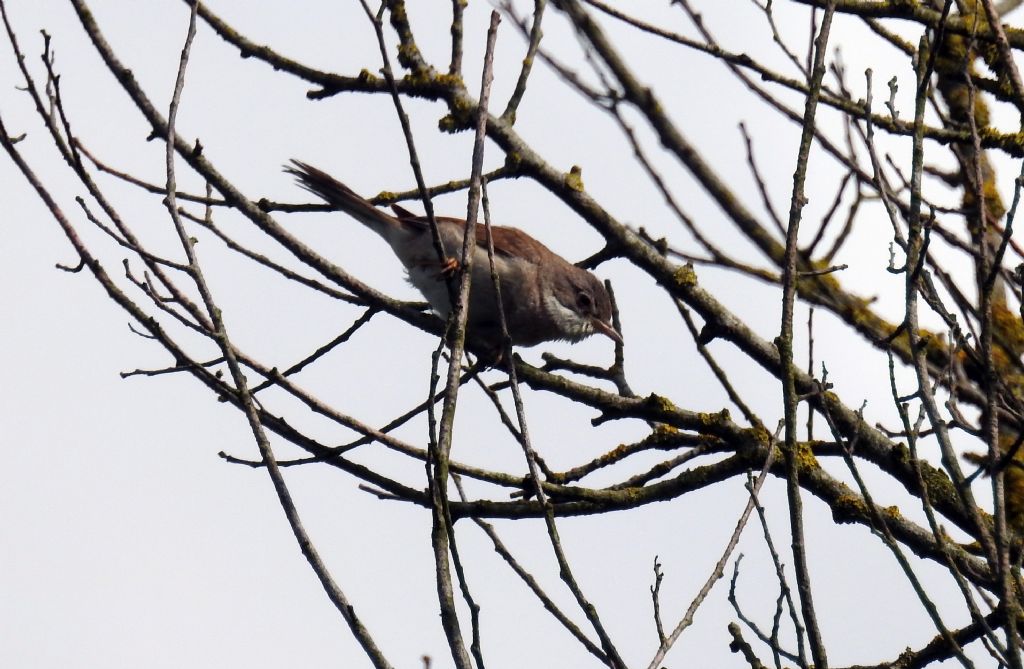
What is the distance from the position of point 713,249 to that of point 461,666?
285 cm

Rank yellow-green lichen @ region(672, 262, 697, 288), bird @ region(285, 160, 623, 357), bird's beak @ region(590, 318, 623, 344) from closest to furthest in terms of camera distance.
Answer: yellow-green lichen @ region(672, 262, 697, 288)
bird @ region(285, 160, 623, 357)
bird's beak @ region(590, 318, 623, 344)

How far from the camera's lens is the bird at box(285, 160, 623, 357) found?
555 centimetres

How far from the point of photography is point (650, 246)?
500 centimetres

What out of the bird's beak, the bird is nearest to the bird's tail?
the bird

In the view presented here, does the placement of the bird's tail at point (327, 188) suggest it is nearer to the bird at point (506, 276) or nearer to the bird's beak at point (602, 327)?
the bird at point (506, 276)

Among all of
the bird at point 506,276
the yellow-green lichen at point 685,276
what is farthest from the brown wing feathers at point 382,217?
the yellow-green lichen at point 685,276

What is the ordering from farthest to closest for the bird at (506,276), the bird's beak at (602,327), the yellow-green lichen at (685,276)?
the bird's beak at (602,327) < the bird at (506,276) < the yellow-green lichen at (685,276)

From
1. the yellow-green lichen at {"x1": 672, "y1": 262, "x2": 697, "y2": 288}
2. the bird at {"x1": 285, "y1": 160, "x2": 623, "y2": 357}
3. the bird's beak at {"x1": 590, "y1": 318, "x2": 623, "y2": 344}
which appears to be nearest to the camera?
the yellow-green lichen at {"x1": 672, "y1": 262, "x2": 697, "y2": 288}

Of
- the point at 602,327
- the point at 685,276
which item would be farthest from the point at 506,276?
the point at 685,276

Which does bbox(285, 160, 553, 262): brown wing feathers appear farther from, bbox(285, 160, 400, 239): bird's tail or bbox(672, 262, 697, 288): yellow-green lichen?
bbox(672, 262, 697, 288): yellow-green lichen

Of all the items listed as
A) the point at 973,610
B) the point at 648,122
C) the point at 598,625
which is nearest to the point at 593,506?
the point at 598,625

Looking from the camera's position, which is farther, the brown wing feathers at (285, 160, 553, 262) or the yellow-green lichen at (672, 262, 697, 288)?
the brown wing feathers at (285, 160, 553, 262)

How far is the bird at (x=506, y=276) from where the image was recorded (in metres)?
5.55

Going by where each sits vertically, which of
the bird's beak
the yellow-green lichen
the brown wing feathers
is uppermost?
the brown wing feathers
